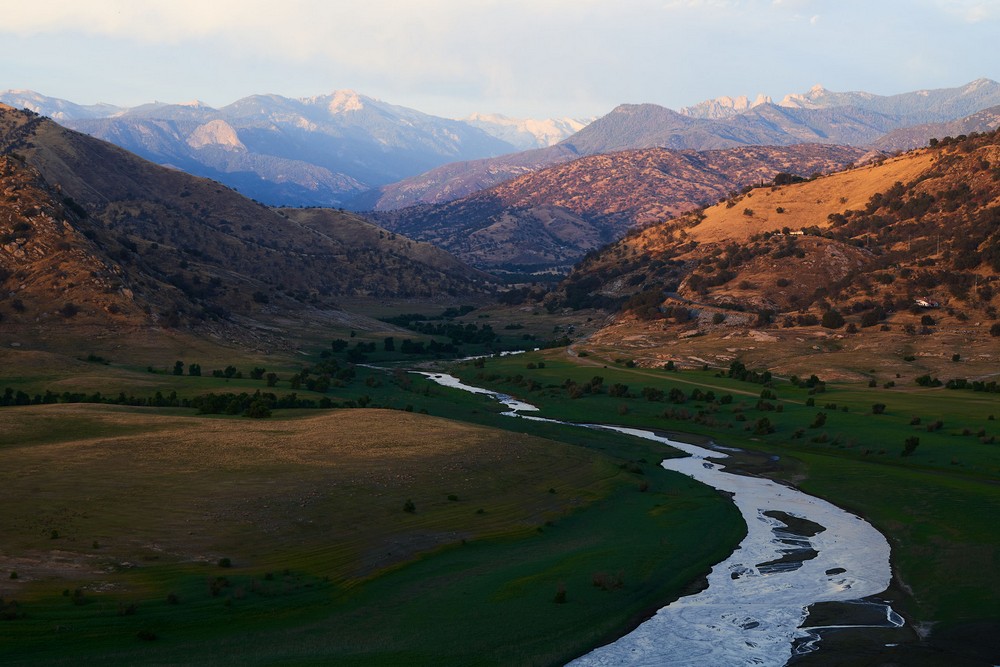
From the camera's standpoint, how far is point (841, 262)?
140 meters

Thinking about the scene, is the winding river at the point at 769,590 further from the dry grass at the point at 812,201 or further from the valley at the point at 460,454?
the dry grass at the point at 812,201

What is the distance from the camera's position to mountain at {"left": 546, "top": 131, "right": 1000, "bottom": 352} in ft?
Result: 382

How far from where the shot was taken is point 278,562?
32688 mm

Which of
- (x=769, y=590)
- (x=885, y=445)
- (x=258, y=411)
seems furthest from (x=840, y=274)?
(x=769, y=590)

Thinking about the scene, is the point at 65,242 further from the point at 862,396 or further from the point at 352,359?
the point at 862,396

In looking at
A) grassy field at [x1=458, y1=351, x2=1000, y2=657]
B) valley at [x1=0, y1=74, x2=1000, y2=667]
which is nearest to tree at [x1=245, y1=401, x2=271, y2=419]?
valley at [x1=0, y1=74, x2=1000, y2=667]

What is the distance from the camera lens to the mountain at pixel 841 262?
382 feet

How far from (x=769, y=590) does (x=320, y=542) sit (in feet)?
52.5

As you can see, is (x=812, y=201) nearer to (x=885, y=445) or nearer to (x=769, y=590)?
(x=885, y=445)

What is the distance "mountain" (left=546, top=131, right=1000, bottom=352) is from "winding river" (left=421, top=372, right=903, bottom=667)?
62578 mm

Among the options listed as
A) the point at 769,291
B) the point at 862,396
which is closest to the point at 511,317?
the point at 769,291

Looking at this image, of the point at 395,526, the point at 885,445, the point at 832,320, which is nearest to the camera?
the point at 395,526

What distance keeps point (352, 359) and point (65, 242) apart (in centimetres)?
3448

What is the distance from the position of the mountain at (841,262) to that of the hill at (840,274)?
0.87ft
